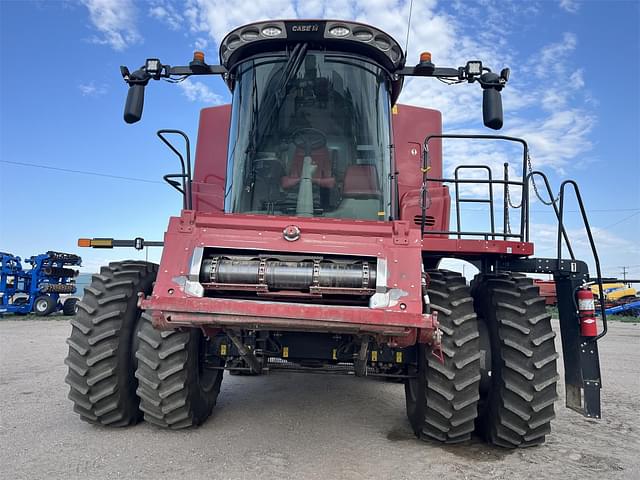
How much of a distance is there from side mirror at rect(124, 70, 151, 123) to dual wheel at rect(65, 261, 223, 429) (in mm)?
1434

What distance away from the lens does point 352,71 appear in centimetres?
434

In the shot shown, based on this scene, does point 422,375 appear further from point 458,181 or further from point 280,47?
point 280,47

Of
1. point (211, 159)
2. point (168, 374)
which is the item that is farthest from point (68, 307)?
point (168, 374)

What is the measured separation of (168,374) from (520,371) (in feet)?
9.26

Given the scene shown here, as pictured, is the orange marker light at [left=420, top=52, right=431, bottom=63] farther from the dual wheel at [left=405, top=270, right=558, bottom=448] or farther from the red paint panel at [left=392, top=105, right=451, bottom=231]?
the dual wheel at [left=405, top=270, right=558, bottom=448]

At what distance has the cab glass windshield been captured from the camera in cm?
428

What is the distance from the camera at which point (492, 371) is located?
422cm

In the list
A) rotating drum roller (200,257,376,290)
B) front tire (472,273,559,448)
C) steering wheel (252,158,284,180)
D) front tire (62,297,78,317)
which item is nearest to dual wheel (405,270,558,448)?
front tire (472,273,559,448)

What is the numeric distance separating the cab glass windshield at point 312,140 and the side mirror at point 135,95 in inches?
40.5

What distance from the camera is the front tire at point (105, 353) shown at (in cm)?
420

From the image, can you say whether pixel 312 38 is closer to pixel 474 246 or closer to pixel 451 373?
pixel 474 246

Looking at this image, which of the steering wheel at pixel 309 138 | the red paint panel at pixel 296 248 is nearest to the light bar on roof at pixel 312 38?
the steering wheel at pixel 309 138

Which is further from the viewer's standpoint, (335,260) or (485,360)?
(485,360)

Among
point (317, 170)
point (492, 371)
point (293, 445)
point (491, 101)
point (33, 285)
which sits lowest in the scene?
point (293, 445)
